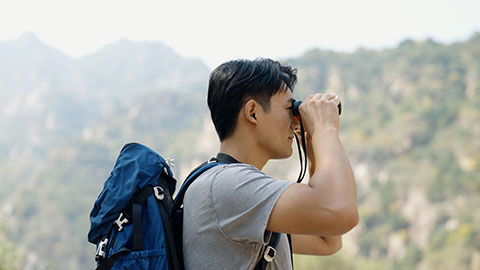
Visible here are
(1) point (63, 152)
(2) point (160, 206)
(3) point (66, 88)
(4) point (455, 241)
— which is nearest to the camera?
(2) point (160, 206)

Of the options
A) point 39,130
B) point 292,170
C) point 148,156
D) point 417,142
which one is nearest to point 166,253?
point 148,156

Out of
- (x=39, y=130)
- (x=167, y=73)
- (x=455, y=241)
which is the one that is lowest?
(x=455, y=241)

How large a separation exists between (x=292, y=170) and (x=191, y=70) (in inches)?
3303

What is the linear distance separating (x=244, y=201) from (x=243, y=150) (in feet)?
1.00

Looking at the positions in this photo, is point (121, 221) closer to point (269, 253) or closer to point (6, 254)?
point (269, 253)

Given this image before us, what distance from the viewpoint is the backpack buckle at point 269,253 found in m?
1.47

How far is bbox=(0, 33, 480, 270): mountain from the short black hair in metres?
13.6

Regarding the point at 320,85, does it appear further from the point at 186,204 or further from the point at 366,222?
the point at 186,204

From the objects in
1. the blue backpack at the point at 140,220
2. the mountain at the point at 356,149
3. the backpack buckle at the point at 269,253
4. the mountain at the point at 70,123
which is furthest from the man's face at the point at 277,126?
the mountain at the point at 70,123

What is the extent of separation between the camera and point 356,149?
2296 inches

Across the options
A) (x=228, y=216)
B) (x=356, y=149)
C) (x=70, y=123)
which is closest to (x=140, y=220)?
(x=228, y=216)

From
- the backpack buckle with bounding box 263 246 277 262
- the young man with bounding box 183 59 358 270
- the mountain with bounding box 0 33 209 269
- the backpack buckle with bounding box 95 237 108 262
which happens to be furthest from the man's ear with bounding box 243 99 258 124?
the mountain with bounding box 0 33 209 269

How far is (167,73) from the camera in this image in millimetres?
134125

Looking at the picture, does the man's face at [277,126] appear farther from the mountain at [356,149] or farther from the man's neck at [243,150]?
the mountain at [356,149]
